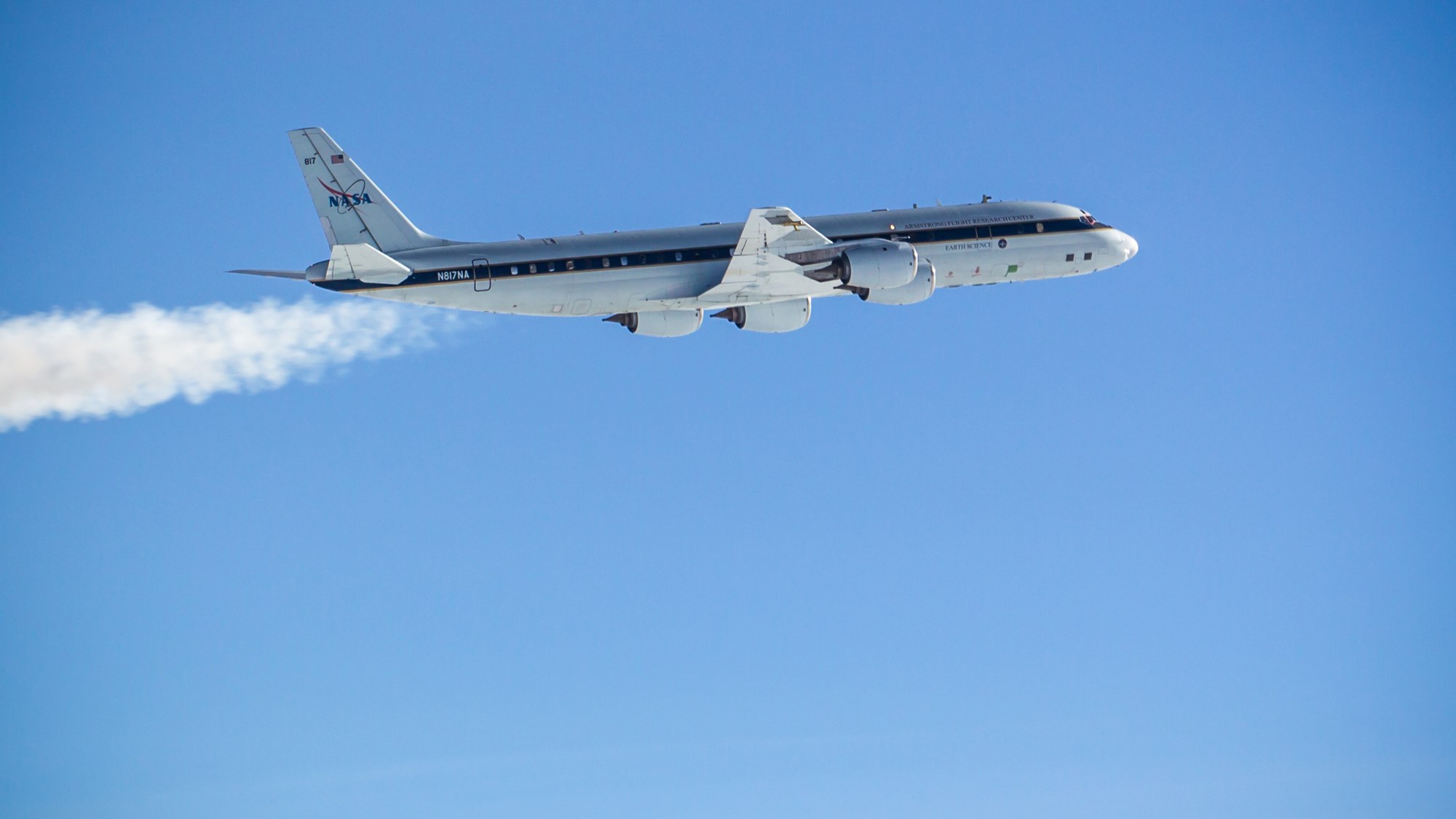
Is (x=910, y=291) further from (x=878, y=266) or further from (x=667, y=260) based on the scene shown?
(x=667, y=260)

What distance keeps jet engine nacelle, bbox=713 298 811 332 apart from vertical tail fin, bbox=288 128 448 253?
11.4 metres

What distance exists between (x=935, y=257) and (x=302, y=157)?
A: 23.2 metres

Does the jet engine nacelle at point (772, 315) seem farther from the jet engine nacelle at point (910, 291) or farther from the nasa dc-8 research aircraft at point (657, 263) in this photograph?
the jet engine nacelle at point (910, 291)

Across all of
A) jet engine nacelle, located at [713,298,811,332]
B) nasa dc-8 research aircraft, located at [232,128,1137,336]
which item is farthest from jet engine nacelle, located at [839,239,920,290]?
jet engine nacelle, located at [713,298,811,332]

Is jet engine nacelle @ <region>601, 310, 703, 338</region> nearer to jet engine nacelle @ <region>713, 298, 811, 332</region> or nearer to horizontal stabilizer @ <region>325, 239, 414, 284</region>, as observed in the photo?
jet engine nacelle @ <region>713, 298, 811, 332</region>

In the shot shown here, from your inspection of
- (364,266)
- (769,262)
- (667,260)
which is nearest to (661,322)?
(667,260)

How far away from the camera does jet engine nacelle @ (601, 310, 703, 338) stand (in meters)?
60.2

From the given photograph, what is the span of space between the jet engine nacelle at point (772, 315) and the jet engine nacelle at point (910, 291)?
2.41m

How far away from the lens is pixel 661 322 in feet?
198

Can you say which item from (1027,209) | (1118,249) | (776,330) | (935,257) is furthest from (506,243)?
(1118,249)

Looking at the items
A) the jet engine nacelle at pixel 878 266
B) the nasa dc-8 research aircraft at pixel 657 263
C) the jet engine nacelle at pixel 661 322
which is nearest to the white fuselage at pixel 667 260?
the nasa dc-8 research aircraft at pixel 657 263

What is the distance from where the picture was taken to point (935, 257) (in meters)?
61.7

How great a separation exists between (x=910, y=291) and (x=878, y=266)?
2356 millimetres

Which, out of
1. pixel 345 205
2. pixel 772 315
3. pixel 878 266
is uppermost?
pixel 345 205
